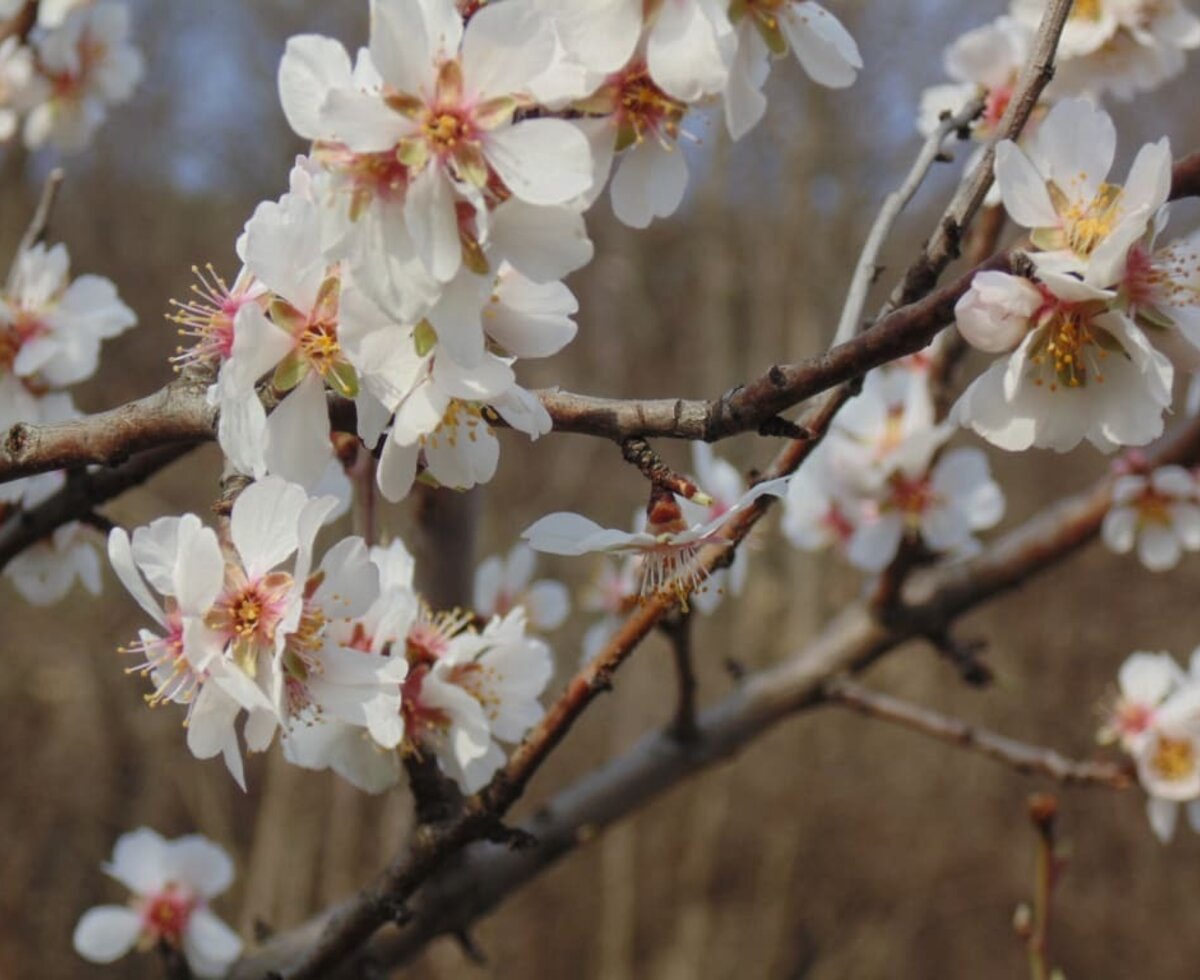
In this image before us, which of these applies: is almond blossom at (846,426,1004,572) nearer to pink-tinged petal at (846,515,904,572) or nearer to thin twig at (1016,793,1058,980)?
pink-tinged petal at (846,515,904,572)

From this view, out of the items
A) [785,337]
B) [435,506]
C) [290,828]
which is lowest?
[290,828]

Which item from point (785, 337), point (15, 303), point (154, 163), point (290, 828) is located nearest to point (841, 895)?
point (290, 828)

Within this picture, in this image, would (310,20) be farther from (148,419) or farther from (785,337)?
(148,419)

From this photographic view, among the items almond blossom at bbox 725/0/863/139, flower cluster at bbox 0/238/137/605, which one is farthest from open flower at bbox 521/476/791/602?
flower cluster at bbox 0/238/137/605

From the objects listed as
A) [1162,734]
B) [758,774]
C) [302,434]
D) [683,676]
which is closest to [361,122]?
[302,434]

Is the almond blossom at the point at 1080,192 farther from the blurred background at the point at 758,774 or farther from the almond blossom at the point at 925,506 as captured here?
the blurred background at the point at 758,774

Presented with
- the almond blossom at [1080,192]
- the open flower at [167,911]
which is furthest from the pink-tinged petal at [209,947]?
the almond blossom at [1080,192]
